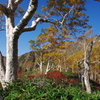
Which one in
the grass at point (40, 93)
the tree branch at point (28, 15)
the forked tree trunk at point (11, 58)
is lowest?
the grass at point (40, 93)

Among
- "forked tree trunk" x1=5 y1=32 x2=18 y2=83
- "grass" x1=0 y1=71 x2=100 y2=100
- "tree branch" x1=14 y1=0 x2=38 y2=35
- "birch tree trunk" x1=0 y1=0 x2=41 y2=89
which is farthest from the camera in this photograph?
"forked tree trunk" x1=5 y1=32 x2=18 y2=83

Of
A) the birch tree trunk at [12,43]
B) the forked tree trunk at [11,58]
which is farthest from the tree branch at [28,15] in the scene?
the forked tree trunk at [11,58]

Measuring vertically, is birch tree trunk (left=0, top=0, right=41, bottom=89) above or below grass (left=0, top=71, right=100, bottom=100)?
above

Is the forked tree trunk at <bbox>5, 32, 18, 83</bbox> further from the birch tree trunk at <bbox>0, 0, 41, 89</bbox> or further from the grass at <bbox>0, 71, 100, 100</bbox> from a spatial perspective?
the grass at <bbox>0, 71, 100, 100</bbox>

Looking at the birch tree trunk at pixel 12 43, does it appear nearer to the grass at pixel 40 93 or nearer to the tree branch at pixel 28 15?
the tree branch at pixel 28 15

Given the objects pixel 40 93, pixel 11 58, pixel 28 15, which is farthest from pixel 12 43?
pixel 40 93

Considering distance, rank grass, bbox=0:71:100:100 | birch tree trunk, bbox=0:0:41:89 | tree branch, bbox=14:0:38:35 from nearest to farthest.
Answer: grass, bbox=0:71:100:100 < tree branch, bbox=14:0:38:35 < birch tree trunk, bbox=0:0:41:89

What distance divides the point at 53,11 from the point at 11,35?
3.31 m

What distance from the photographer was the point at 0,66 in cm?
417

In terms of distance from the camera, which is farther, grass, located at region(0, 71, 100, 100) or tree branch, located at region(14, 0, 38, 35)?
tree branch, located at region(14, 0, 38, 35)

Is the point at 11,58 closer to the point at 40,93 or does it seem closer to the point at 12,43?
the point at 12,43

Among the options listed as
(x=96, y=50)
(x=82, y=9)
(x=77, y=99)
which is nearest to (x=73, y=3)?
(x=82, y=9)

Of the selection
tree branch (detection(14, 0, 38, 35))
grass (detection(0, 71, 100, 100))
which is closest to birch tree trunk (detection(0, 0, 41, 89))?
tree branch (detection(14, 0, 38, 35))

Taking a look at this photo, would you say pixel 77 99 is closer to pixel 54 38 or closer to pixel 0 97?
pixel 0 97
